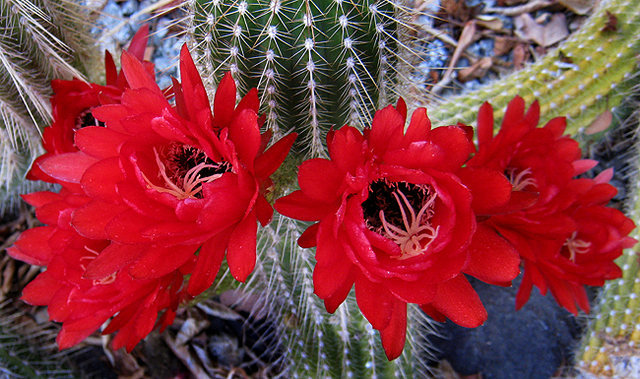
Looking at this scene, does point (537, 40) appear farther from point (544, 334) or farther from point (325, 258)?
point (325, 258)

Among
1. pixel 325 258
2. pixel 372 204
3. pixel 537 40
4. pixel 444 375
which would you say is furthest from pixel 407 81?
pixel 537 40

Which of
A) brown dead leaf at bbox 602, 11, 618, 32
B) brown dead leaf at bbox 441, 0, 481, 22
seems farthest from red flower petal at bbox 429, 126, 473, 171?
brown dead leaf at bbox 441, 0, 481, 22

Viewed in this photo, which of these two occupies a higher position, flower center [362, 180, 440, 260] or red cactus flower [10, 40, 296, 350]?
red cactus flower [10, 40, 296, 350]

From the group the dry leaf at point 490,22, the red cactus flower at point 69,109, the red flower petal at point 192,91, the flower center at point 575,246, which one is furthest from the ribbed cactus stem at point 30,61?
the dry leaf at point 490,22

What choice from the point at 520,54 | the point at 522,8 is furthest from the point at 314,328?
the point at 522,8

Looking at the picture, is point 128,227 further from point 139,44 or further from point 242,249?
point 139,44

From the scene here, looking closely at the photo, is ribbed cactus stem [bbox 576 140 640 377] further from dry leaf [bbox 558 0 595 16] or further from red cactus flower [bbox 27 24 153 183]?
red cactus flower [bbox 27 24 153 183]

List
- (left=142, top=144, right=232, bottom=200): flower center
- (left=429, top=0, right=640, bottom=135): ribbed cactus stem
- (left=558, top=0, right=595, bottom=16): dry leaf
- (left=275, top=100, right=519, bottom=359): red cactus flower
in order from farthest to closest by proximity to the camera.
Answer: (left=558, top=0, right=595, bottom=16): dry leaf < (left=429, top=0, right=640, bottom=135): ribbed cactus stem < (left=142, top=144, right=232, bottom=200): flower center < (left=275, top=100, right=519, bottom=359): red cactus flower

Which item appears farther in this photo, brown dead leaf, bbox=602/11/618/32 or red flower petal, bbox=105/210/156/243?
brown dead leaf, bbox=602/11/618/32
